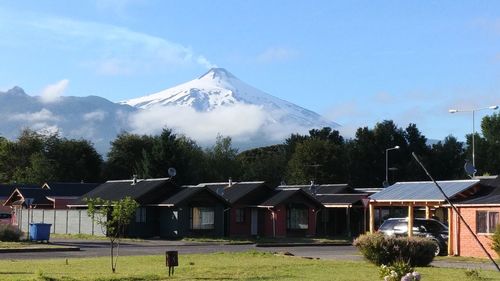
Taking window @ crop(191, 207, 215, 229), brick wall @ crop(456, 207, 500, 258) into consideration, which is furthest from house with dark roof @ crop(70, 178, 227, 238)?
brick wall @ crop(456, 207, 500, 258)

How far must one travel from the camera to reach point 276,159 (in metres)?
106

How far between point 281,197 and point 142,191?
10155mm

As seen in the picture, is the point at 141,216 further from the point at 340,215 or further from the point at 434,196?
the point at 434,196

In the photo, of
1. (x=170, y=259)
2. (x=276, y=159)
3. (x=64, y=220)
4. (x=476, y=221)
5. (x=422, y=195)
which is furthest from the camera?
(x=276, y=159)

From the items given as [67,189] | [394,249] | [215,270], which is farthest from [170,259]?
[67,189]

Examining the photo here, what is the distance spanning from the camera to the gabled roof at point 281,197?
181 feet

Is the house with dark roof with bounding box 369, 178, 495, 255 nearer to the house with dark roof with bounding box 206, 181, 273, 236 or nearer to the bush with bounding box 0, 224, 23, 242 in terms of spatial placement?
the house with dark roof with bounding box 206, 181, 273, 236

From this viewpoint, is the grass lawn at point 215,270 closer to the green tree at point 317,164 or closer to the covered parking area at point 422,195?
the covered parking area at point 422,195

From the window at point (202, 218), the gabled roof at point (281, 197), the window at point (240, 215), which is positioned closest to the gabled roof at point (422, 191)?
the gabled roof at point (281, 197)

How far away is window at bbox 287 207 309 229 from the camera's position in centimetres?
5653

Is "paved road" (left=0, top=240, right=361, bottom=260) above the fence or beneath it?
beneath

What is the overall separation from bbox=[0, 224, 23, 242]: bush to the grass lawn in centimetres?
1496

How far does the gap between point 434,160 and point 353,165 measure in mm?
9782

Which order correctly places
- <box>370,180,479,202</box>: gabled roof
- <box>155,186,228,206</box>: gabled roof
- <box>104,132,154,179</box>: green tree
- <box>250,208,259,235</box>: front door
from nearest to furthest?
<box>370,180,479,202</box>: gabled roof, <box>155,186,228,206</box>: gabled roof, <box>250,208,259,235</box>: front door, <box>104,132,154,179</box>: green tree
